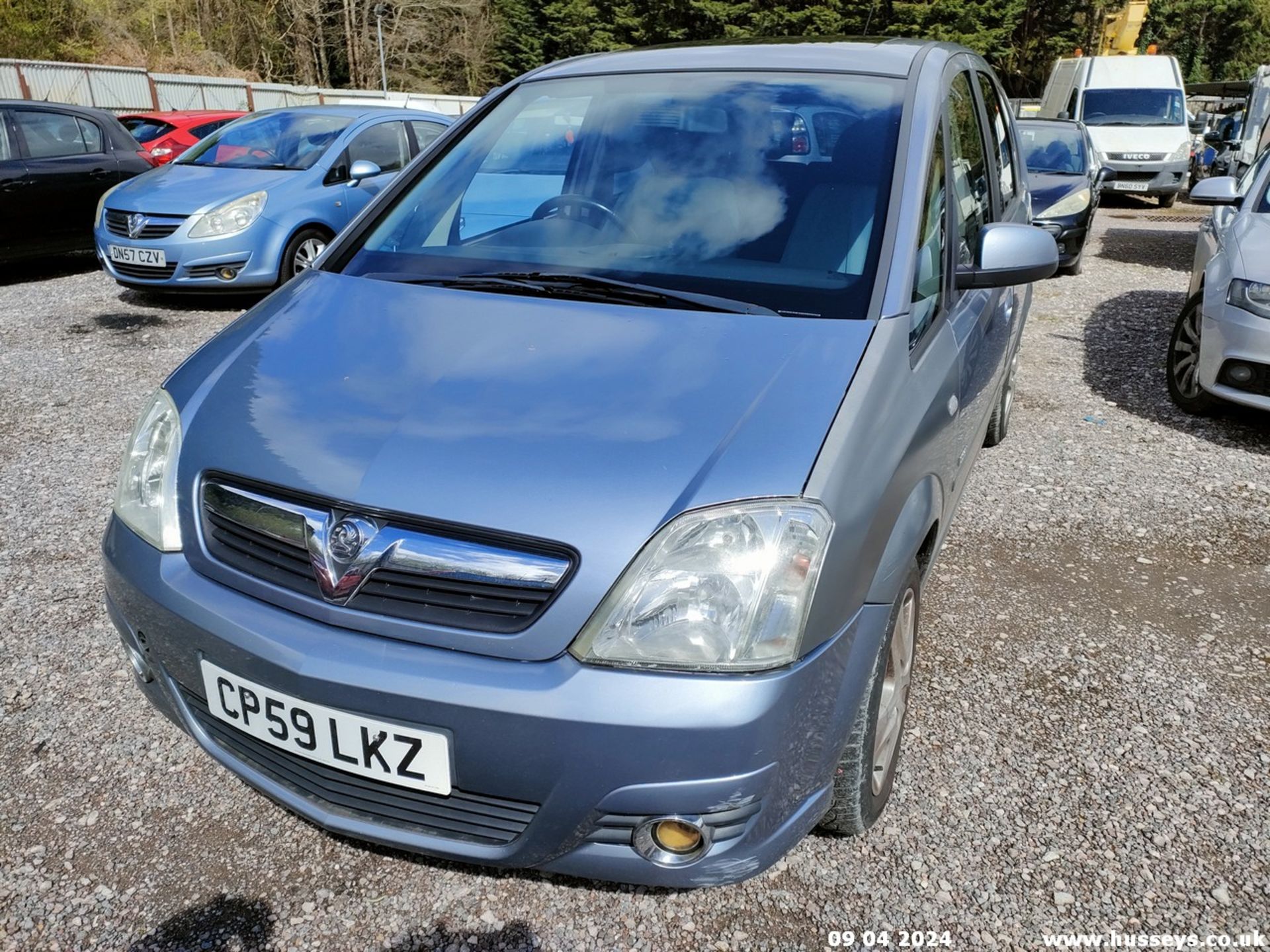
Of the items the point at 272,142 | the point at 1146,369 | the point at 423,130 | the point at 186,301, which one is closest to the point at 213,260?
the point at 186,301

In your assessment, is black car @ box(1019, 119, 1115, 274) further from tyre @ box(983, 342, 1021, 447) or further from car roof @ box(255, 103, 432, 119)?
car roof @ box(255, 103, 432, 119)

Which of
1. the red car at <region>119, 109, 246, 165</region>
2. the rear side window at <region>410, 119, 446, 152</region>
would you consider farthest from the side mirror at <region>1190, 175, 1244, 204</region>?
the red car at <region>119, 109, 246, 165</region>

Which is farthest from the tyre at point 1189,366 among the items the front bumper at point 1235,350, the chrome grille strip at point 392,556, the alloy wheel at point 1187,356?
the chrome grille strip at point 392,556

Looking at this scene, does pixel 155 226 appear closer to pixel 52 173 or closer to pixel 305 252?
pixel 305 252

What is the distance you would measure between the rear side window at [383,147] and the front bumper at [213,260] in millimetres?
1253

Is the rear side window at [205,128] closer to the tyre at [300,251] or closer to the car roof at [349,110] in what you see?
the car roof at [349,110]

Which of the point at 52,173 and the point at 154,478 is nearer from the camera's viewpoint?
the point at 154,478

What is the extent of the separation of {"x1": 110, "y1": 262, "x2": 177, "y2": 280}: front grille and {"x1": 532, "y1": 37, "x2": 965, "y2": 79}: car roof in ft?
15.9

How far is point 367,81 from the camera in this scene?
43.2m

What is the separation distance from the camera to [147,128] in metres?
14.5

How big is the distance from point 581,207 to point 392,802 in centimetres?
169

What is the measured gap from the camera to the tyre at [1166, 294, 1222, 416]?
17.0 ft

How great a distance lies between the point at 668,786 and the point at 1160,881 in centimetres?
126

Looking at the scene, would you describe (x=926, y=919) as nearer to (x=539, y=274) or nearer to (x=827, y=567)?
(x=827, y=567)
